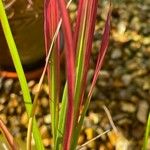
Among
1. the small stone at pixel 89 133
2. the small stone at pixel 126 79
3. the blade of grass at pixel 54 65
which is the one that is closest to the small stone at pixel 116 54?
the small stone at pixel 126 79

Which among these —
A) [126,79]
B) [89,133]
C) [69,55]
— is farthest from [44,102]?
[69,55]

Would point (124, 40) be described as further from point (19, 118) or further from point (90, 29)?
point (90, 29)

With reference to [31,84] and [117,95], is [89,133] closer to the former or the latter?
[117,95]

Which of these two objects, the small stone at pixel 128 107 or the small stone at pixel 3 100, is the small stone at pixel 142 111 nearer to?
the small stone at pixel 128 107

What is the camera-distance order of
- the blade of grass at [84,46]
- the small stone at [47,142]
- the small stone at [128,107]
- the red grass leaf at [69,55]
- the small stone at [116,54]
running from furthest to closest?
the small stone at [116,54], the small stone at [128,107], the small stone at [47,142], the blade of grass at [84,46], the red grass leaf at [69,55]

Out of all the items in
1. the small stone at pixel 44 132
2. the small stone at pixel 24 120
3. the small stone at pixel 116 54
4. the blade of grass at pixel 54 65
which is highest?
the blade of grass at pixel 54 65

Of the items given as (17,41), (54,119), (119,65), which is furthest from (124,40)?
(54,119)
